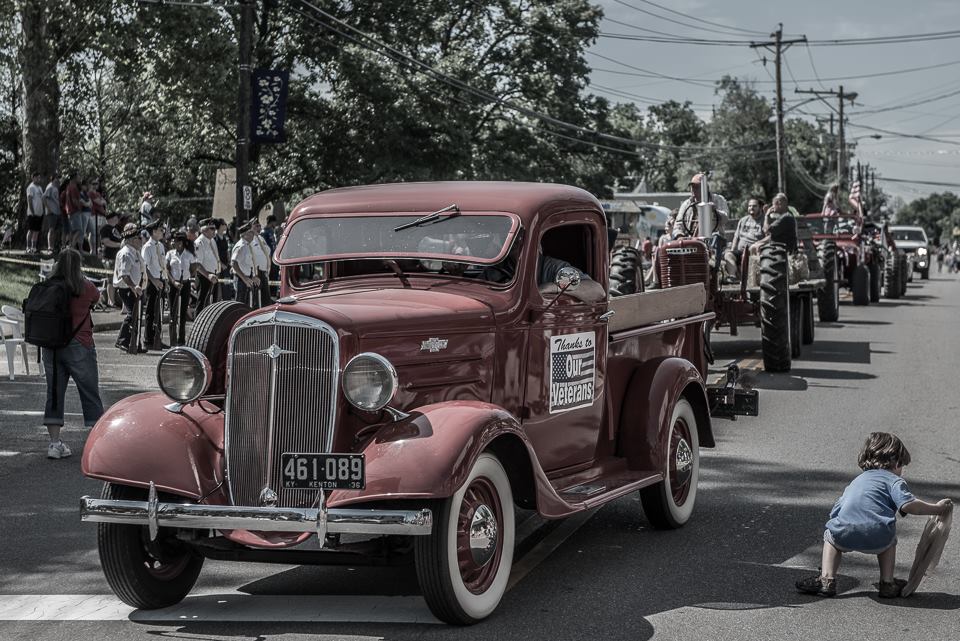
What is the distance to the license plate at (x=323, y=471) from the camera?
17.5 feet

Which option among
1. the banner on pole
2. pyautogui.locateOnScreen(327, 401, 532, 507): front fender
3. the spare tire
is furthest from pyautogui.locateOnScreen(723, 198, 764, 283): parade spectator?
pyautogui.locateOnScreen(327, 401, 532, 507): front fender

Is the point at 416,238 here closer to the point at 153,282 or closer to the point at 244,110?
the point at 153,282

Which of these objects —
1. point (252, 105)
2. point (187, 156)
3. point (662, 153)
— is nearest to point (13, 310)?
point (252, 105)

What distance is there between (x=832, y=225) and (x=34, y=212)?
1811cm

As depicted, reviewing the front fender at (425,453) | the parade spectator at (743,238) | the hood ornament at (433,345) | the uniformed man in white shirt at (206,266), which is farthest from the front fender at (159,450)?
the uniformed man in white shirt at (206,266)

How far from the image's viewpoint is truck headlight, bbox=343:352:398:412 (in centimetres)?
557

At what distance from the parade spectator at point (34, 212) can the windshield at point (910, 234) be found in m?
37.1

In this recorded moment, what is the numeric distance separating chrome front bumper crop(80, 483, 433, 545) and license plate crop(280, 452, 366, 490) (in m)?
0.10

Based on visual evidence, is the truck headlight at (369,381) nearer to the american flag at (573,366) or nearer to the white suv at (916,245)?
the american flag at (573,366)

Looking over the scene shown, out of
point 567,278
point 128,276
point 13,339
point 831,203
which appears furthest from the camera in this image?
point 831,203

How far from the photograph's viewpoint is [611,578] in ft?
21.3

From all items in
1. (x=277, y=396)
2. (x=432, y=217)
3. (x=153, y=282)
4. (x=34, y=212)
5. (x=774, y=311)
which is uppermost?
(x=34, y=212)

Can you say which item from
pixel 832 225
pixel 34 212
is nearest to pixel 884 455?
pixel 34 212

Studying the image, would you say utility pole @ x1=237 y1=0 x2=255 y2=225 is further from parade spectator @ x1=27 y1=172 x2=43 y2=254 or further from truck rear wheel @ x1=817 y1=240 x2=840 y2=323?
truck rear wheel @ x1=817 y1=240 x2=840 y2=323
